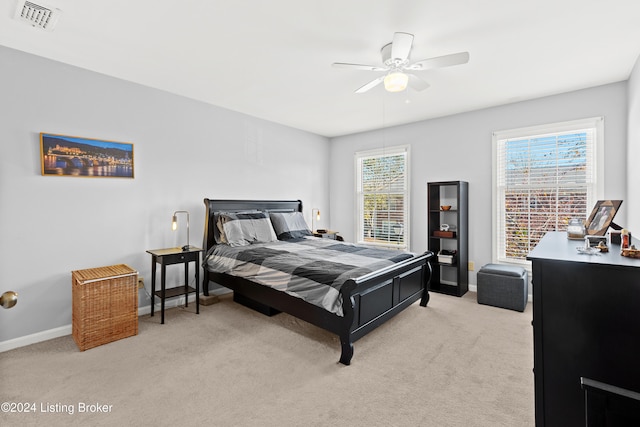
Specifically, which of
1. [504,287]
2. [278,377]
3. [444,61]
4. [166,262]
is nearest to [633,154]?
[504,287]

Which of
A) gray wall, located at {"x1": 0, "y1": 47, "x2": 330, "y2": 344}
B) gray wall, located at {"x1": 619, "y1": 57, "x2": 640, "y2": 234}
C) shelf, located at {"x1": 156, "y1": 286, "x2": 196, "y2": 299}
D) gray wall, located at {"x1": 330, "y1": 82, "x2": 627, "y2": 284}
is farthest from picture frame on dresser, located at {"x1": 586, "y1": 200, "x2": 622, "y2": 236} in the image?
gray wall, located at {"x1": 0, "y1": 47, "x2": 330, "y2": 344}

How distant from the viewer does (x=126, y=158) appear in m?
3.46

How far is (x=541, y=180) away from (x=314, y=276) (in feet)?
11.1

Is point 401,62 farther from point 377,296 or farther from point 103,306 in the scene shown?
point 103,306

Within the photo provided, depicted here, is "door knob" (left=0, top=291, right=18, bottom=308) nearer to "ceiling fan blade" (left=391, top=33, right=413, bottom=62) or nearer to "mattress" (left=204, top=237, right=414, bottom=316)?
"mattress" (left=204, top=237, right=414, bottom=316)

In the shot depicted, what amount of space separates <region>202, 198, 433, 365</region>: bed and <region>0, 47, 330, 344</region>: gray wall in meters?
0.37

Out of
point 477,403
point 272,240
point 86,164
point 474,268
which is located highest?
point 86,164

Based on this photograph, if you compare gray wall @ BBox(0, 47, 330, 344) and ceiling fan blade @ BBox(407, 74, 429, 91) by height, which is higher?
ceiling fan blade @ BBox(407, 74, 429, 91)

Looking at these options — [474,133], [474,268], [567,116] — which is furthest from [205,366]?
[567,116]

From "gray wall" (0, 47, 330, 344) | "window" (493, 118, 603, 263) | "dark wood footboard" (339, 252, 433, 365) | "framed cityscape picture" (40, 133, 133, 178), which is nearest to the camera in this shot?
"dark wood footboard" (339, 252, 433, 365)

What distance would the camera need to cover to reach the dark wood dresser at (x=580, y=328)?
127 cm

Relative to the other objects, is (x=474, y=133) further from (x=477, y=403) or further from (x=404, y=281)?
(x=477, y=403)

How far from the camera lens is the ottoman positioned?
3711 mm

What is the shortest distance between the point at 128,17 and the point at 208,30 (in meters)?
0.57
